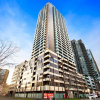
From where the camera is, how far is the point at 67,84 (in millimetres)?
41281

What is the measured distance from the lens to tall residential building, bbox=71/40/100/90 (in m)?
88.5

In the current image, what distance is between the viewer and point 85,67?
102250mm

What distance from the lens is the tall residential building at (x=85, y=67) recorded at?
88.5m

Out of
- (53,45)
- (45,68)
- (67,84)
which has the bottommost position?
(67,84)

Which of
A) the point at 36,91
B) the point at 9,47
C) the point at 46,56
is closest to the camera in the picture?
the point at 9,47

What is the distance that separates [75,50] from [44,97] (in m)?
108

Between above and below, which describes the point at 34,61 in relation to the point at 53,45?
below

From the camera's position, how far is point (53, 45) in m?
56.5

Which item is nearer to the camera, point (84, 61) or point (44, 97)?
point (44, 97)

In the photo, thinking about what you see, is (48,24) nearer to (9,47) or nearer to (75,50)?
(9,47)

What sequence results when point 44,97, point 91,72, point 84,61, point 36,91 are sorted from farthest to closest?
1. point 84,61
2. point 91,72
3. point 36,91
4. point 44,97

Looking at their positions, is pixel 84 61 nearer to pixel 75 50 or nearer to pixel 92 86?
pixel 75 50

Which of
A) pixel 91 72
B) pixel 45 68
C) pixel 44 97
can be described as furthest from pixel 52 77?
pixel 91 72

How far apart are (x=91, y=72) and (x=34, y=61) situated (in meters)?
86.5
